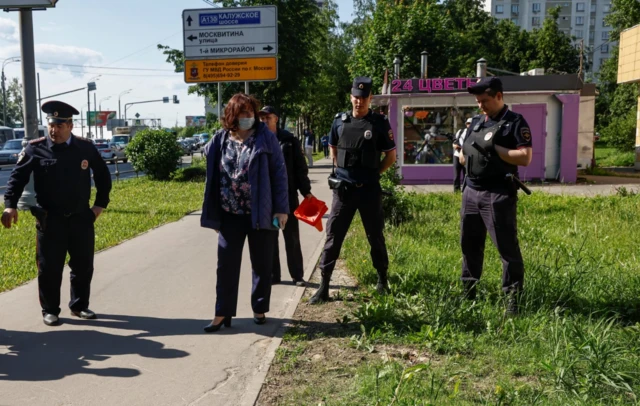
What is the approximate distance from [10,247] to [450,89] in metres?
12.6

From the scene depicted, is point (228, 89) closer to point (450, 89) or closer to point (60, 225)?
point (450, 89)

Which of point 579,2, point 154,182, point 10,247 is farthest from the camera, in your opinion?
point 579,2

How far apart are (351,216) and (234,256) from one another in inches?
47.2

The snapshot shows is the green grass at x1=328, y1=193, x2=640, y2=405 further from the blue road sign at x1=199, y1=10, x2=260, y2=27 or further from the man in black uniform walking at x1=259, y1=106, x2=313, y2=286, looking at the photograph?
the blue road sign at x1=199, y1=10, x2=260, y2=27

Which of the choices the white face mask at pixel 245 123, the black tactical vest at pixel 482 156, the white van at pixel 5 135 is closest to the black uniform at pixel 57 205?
the white face mask at pixel 245 123

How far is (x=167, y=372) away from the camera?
4.15m

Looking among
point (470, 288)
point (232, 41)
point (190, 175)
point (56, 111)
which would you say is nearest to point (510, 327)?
point (470, 288)

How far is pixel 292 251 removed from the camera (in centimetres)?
640

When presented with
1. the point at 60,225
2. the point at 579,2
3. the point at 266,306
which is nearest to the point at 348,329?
the point at 266,306

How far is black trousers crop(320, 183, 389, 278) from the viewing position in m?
5.50

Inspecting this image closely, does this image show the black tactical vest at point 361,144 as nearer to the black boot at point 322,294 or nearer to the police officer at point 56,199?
the black boot at point 322,294

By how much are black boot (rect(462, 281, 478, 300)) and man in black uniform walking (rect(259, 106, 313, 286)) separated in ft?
5.29

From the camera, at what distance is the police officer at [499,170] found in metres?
4.77

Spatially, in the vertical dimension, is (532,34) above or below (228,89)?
above
